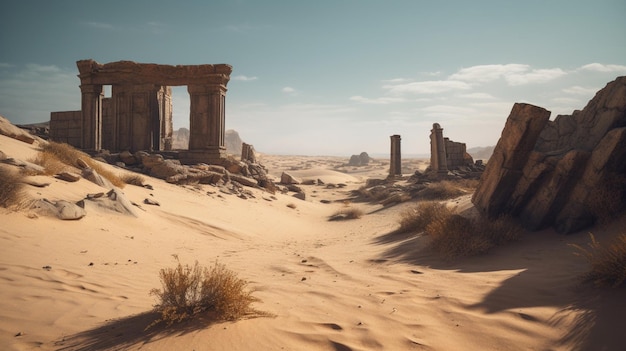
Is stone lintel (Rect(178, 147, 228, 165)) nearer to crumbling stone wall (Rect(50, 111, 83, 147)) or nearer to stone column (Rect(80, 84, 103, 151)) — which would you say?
stone column (Rect(80, 84, 103, 151))

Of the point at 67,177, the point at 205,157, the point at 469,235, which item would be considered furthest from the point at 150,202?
the point at 205,157

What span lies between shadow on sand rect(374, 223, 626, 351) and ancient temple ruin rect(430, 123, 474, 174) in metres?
16.0

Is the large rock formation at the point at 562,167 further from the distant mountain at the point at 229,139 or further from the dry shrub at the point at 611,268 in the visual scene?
the distant mountain at the point at 229,139

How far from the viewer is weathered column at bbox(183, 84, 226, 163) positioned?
17359 mm

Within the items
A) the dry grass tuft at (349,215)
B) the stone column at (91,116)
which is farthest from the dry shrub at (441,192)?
the stone column at (91,116)

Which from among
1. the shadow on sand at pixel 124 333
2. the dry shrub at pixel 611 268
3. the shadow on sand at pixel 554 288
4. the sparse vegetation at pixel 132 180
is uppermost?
the sparse vegetation at pixel 132 180

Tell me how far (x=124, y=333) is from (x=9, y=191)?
4144 mm

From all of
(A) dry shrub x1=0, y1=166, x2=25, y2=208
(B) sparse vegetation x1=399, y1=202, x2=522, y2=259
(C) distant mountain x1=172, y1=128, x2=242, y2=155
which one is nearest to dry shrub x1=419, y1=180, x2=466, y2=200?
(B) sparse vegetation x1=399, y1=202, x2=522, y2=259

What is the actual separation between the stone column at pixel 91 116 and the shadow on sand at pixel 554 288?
16839 mm

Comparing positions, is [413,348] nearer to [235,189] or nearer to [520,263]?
[520,263]

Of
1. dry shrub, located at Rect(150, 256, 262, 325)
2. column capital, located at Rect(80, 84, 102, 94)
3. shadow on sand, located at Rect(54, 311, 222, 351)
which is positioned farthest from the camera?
column capital, located at Rect(80, 84, 102, 94)

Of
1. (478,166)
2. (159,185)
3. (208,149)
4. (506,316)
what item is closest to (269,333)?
(506,316)

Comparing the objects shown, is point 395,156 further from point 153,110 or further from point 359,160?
point 359,160

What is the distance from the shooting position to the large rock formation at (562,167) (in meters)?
5.52
